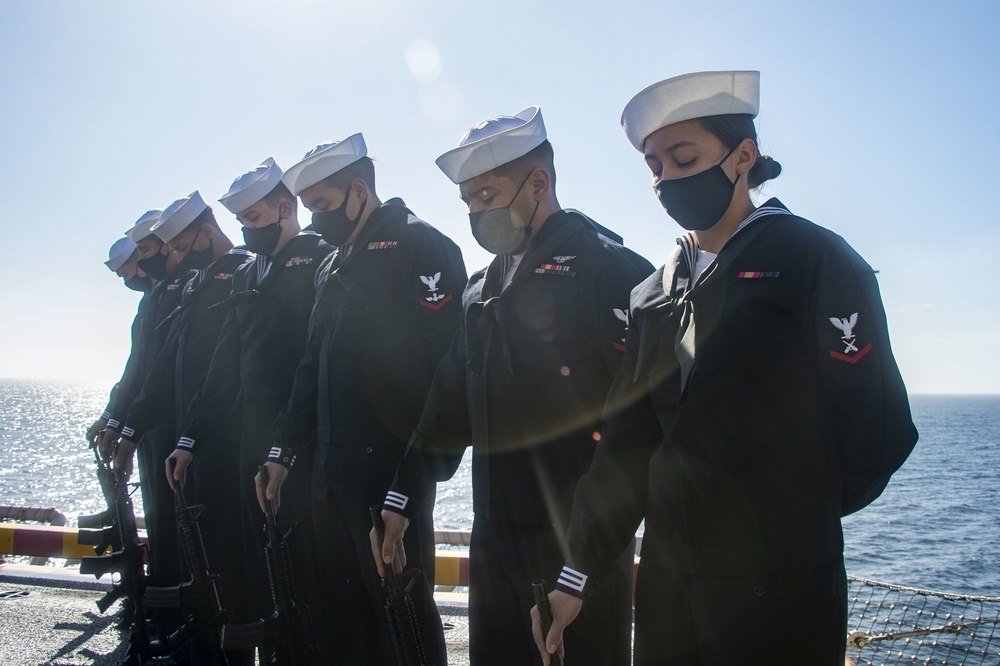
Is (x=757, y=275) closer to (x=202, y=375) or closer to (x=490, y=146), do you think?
(x=490, y=146)

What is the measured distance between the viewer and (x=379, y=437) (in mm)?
3623

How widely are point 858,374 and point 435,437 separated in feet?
5.61

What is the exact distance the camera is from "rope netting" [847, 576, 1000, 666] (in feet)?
16.2

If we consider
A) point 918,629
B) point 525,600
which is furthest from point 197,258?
point 918,629

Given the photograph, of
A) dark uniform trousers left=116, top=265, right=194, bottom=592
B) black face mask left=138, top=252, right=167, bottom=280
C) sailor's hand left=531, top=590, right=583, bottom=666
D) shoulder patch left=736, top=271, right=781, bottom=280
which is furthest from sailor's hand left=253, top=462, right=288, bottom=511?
black face mask left=138, top=252, right=167, bottom=280

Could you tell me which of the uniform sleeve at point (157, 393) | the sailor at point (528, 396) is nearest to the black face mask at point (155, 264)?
the uniform sleeve at point (157, 393)

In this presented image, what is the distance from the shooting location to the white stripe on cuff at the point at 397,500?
3.01m

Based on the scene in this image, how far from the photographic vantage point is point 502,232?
3057mm

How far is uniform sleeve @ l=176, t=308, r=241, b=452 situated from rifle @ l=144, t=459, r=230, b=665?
0.70 feet

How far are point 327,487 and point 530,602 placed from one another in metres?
1.33

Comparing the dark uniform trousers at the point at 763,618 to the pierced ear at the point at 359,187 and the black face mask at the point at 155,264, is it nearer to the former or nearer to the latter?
the pierced ear at the point at 359,187

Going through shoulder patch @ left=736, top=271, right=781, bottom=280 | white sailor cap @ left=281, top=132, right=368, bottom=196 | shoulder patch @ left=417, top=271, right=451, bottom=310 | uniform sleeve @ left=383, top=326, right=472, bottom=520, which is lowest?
uniform sleeve @ left=383, top=326, right=472, bottom=520

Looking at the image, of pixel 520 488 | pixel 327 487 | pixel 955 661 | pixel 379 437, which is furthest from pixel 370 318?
pixel 955 661

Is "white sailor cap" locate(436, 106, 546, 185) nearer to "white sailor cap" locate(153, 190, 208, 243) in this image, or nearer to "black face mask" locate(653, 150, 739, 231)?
"black face mask" locate(653, 150, 739, 231)
